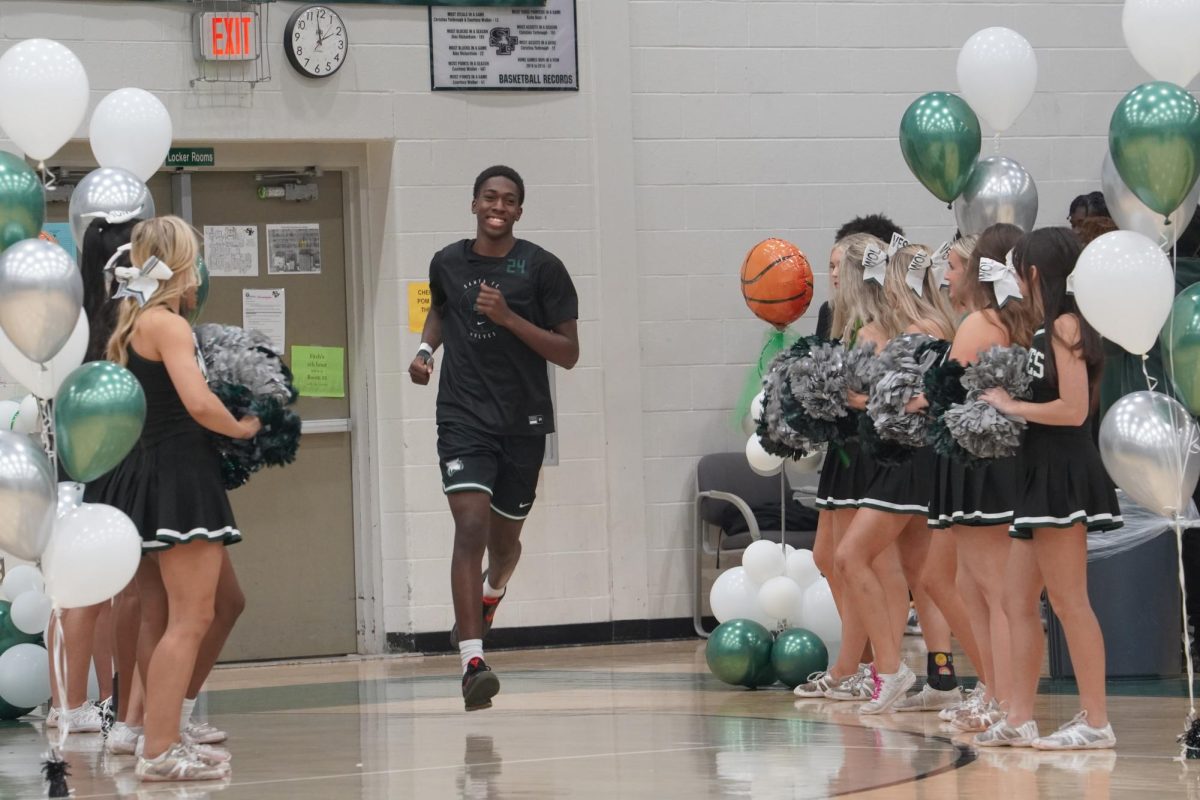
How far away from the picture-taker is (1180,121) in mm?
4785

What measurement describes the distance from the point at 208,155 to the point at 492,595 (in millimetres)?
2698

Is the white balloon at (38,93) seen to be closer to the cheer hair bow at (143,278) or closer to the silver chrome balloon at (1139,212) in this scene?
the cheer hair bow at (143,278)

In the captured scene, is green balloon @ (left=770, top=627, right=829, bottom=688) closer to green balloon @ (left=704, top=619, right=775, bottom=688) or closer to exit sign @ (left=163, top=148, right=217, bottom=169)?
green balloon @ (left=704, top=619, right=775, bottom=688)

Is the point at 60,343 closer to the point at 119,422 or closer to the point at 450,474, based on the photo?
the point at 119,422

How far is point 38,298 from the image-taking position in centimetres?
446

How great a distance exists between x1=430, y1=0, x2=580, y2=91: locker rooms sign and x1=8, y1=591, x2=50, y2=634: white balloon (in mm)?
3073

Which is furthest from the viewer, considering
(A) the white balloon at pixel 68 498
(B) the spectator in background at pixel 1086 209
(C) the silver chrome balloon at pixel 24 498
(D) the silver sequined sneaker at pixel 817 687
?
(B) the spectator in background at pixel 1086 209

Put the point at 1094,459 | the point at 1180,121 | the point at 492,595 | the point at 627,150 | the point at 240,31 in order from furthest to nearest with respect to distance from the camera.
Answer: the point at 627,150 → the point at 240,31 → the point at 492,595 → the point at 1094,459 → the point at 1180,121

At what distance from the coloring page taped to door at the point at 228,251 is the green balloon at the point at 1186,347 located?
184 inches

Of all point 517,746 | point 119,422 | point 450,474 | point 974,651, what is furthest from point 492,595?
point 119,422

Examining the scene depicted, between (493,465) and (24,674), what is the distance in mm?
1853

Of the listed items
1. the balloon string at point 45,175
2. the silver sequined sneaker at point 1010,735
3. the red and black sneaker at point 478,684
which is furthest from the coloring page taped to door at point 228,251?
the silver sequined sneaker at point 1010,735

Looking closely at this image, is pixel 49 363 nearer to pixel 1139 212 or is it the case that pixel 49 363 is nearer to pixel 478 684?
pixel 478 684

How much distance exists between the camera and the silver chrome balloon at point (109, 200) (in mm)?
5145
